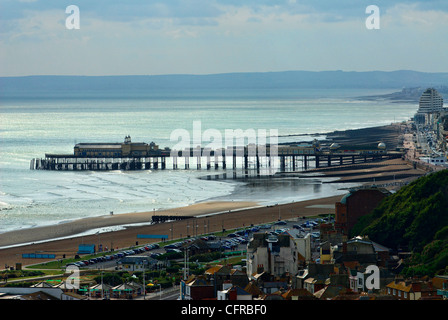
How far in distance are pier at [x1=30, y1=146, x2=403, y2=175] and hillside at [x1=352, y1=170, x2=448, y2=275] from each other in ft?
182

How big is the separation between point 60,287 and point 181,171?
70.6m

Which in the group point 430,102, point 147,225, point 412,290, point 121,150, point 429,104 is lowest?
point 147,225

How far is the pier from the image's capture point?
10381 cm

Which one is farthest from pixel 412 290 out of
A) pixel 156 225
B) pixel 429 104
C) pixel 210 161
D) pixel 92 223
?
pixel 429 104

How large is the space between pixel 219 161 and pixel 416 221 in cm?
7147

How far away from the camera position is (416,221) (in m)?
40.7

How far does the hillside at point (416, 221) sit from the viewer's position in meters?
37.5

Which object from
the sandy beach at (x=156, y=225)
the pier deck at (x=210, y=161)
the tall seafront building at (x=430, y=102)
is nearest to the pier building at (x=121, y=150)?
the pier deck at (x=210, y=161)

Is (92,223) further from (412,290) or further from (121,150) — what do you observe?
(121,150)

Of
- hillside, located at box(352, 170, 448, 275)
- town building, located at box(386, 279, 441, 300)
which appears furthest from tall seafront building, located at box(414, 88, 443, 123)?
town building, located at box(386, 279, 441, 300)

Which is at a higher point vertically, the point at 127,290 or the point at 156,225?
the point at 127,290

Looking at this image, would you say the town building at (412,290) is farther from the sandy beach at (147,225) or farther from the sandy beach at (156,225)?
the sandy beach at (156,225)

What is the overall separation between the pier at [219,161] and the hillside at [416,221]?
182 ft
